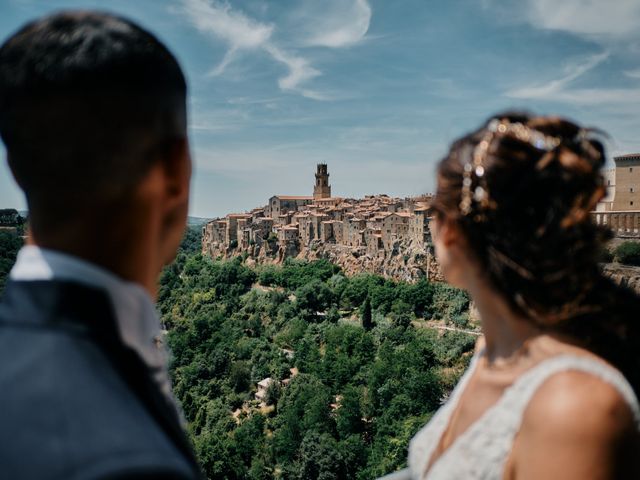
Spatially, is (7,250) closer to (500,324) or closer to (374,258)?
(374,258)

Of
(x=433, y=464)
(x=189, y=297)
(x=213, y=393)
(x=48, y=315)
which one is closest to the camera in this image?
(x=48, y=315)

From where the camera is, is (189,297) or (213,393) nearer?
(213,393)

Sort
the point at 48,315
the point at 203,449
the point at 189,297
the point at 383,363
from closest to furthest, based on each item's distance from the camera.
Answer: the point at 48,315 < the point at 203,449 < the point at 383,363 < the point at 189,297

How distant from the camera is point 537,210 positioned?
104cm

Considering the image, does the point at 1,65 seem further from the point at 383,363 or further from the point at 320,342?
the point at 320,342

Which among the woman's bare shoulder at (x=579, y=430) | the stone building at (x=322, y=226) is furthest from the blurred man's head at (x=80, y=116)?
the stone building at (x=322, y=226)

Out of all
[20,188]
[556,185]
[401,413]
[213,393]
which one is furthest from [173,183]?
[213,393]

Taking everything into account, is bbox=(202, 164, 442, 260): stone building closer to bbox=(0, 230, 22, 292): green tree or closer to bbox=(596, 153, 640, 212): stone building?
bbox=(596, 153, 640, 212): stone building

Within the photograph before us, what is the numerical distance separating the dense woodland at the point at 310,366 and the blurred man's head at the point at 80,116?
13190 millimetres

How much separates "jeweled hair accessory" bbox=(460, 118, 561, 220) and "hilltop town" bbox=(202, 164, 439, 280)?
21.5 metres

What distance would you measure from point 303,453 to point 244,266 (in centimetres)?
2214

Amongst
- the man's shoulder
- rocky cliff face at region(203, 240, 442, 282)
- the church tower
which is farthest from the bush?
the church tower

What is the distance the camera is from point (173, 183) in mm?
748

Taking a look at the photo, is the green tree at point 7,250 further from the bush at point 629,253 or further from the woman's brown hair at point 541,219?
the bush at point 629,253
